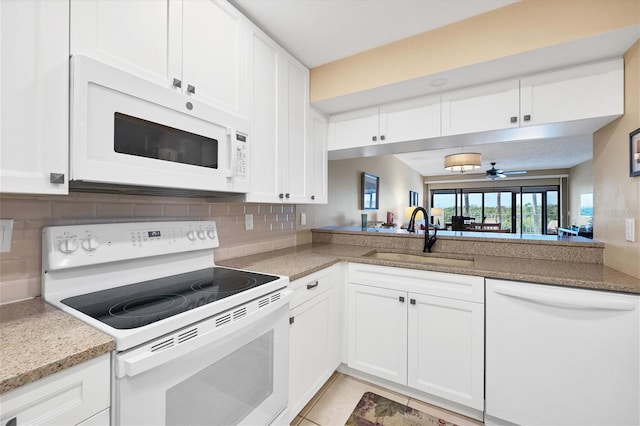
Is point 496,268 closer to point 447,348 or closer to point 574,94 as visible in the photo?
point 447,348

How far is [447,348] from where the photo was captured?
1.65 meters

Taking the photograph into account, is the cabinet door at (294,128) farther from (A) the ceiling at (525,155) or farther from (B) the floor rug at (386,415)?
(A) the ceiling at (525,155)

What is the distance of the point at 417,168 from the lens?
26.4ft

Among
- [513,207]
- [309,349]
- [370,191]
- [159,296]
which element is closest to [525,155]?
[513,207]

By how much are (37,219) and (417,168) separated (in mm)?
8022

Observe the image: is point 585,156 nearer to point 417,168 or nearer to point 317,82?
point 417,168

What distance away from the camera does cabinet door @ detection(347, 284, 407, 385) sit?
1.79 meters

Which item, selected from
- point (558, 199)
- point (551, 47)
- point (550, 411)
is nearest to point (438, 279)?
point (550, 411)

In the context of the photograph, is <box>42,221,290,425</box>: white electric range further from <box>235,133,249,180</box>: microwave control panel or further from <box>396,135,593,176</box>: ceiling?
<box>396,135,593,176</box>: ceiling

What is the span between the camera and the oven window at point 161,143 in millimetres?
1044

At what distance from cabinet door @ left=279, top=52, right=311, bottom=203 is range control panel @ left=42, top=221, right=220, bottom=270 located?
2.14 ft

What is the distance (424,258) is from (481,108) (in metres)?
1.11

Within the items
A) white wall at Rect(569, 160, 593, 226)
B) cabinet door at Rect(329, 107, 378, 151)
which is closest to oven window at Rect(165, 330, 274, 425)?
cabinet door at Rect(329, 107, 378, 151)

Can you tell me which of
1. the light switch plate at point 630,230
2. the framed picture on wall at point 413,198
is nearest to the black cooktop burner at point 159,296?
the light switch plate at point 630,230
